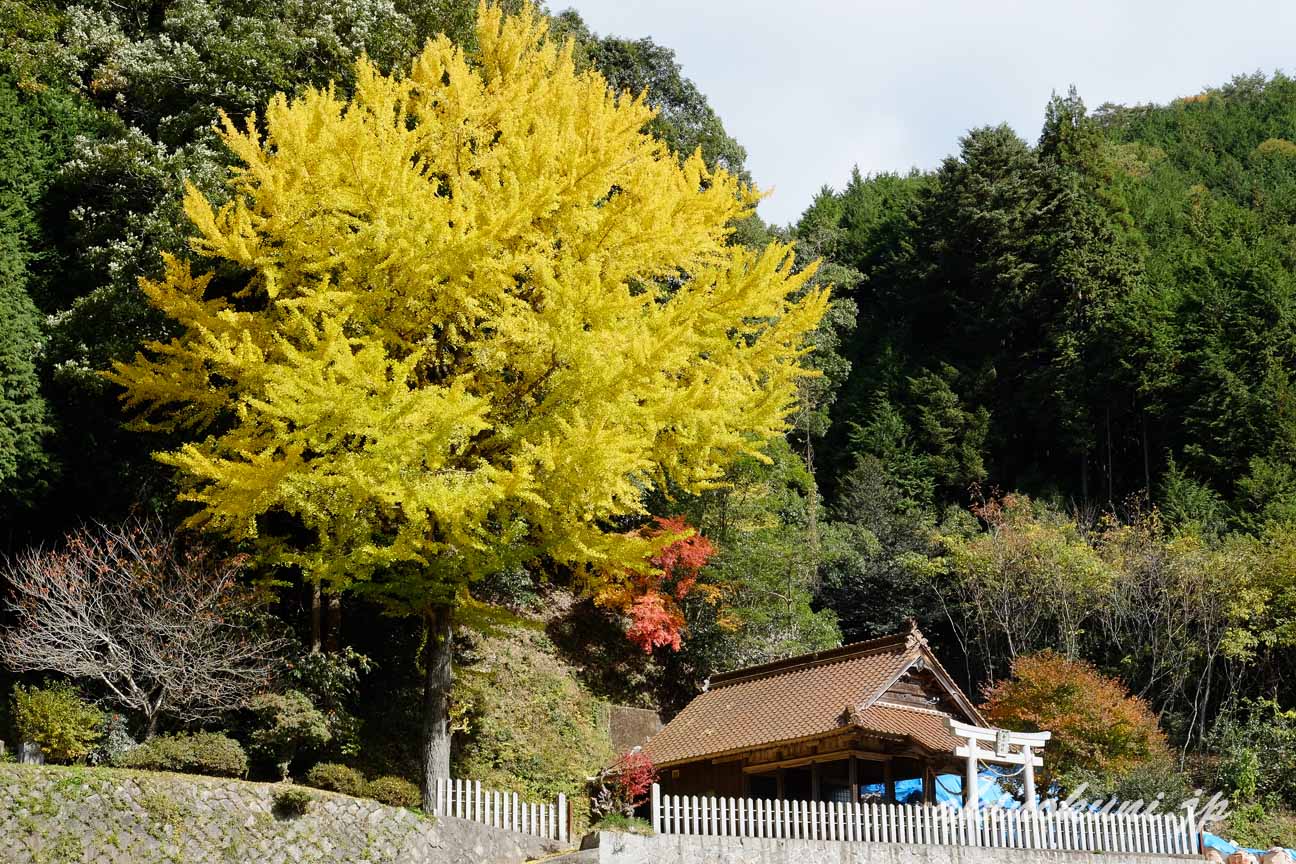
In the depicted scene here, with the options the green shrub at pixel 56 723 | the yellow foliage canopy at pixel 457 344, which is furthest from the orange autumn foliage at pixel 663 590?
the green shrub at pixel 56 723

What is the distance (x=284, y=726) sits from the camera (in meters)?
15.8

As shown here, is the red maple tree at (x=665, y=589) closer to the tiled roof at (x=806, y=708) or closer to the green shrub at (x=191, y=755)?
the tiled roof at (x=806, y=708)

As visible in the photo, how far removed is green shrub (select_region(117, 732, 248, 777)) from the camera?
14.2m

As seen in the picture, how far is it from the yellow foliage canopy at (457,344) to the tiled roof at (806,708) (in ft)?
12.6

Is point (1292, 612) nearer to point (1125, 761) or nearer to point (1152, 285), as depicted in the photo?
point (1125, 761)

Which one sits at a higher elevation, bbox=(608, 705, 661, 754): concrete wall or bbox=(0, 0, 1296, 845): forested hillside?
bbox=(0, 0, 1296, 845): forested hillside

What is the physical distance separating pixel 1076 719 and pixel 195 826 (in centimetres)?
1408

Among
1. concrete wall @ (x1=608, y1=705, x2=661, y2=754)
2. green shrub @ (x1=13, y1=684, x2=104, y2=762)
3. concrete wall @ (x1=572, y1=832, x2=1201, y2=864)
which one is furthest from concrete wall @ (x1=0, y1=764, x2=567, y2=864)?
concrete wall @ (x1=608, y1=705, x2=661, y2=754)

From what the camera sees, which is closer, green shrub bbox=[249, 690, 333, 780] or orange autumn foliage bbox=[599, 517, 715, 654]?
green shrub bbox=[249, 690, 333, 780]

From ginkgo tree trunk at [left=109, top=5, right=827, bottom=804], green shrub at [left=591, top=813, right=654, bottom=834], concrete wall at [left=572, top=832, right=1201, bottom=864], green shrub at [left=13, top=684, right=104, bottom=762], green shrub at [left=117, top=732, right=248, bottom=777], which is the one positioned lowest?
concrete wall at [left=572, top=832, right=1201, bottom=864]

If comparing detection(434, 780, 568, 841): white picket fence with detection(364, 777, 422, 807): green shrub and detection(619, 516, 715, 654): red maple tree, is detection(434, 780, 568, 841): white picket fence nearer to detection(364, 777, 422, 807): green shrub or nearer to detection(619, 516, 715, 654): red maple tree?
detection(364, 777, 422, 807): green shrub

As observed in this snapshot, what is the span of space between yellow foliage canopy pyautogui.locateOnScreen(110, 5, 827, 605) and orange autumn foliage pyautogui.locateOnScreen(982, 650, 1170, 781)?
8.41 m

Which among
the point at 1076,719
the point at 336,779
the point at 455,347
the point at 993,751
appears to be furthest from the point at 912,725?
the point at 455,347

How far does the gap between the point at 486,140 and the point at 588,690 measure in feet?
35.3
